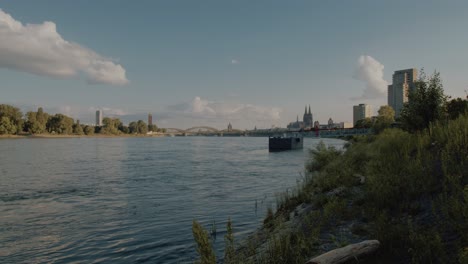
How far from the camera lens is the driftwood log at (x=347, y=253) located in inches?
244

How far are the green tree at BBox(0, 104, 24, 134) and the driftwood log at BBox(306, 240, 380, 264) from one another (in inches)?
6751

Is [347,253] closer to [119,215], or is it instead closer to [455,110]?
[119,215]

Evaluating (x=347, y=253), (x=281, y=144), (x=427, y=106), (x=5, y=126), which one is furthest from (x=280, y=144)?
(x=5, y=126)

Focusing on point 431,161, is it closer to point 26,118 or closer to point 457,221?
point 457,221

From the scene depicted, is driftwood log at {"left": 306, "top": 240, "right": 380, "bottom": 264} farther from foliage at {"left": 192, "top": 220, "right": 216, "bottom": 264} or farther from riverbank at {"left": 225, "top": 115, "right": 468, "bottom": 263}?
foliage at {"left": 192, "top": 220, "right": 216, "bottom": 264}

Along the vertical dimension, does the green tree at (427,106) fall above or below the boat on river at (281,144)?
above

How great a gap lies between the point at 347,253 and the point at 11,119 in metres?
185

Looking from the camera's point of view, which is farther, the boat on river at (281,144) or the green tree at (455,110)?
the boat on river at (281,144)

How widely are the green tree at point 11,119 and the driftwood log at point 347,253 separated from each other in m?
171

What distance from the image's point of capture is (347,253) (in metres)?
6.46

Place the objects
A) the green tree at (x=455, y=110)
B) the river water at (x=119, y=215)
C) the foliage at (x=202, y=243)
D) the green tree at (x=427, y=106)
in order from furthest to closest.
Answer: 1. the green tree at (x=455, y=110)
2. the green tree at (x=427, y=106)
3. the river water at (x=119, y=215)
4. the foliage at (x=202, y=243)

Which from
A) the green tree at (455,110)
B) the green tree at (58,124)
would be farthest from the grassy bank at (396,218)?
the green tree at (58,124)

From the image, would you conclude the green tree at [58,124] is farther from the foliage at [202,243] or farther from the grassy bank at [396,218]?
the foliage at [202,243]

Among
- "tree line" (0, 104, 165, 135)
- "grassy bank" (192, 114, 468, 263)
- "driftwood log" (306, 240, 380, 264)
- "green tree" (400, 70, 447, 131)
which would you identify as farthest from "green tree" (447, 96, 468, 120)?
"tree line" (0, 104, 165, 135)
